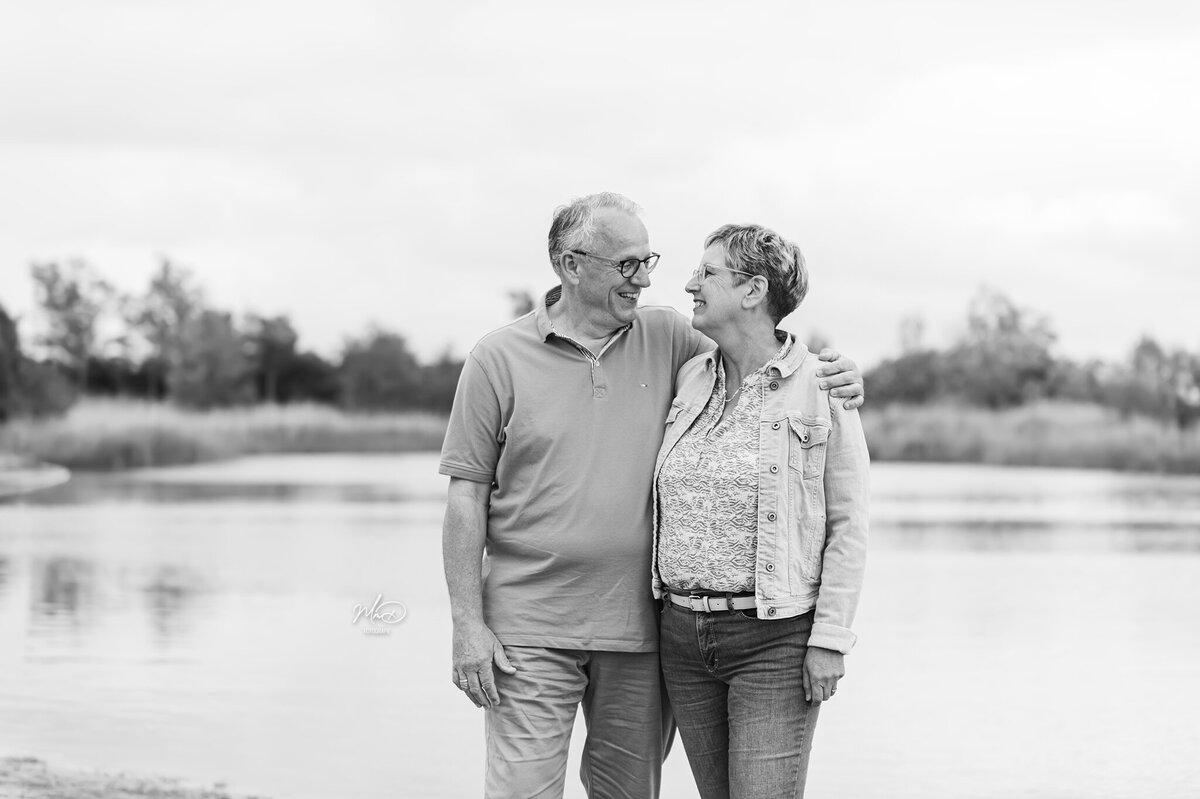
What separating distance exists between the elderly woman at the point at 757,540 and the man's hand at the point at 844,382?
0.02m

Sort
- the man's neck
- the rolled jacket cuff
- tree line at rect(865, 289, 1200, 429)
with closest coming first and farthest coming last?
the rolled jacket cuff, the man's neck, tree line at rect(865, 289, 1200, 429)

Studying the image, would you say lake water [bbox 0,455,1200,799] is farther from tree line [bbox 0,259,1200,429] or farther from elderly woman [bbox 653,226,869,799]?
tree line [bbox 0,259,1200,429]

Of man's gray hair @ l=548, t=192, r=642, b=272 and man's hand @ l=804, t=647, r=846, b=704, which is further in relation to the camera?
man's gray hair @ l=548, t=192, r=642, b=272

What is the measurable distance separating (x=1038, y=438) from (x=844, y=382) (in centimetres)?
3417

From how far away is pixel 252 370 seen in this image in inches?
2338

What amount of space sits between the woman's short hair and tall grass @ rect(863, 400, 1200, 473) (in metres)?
29.9

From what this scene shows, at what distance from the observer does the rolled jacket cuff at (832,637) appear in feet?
11.2

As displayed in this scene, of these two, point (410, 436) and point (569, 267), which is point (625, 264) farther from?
point (410, 436)

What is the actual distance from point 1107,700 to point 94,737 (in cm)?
466

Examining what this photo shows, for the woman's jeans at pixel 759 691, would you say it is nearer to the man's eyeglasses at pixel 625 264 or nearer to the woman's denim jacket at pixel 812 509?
the woman's denim jacket at pixel 812 509

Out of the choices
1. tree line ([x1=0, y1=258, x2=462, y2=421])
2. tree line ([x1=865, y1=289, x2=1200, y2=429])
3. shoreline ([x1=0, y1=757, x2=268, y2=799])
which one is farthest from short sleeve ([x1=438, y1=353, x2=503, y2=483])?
tree line ([x1=0, y1=258, x2=462, y2=421])

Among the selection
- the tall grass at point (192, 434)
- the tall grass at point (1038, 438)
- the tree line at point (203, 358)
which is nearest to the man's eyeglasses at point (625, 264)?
the tall grass at point (1038, 438)

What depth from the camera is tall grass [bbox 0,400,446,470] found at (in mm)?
33737

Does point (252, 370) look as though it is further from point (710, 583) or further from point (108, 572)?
point (710, 583)
